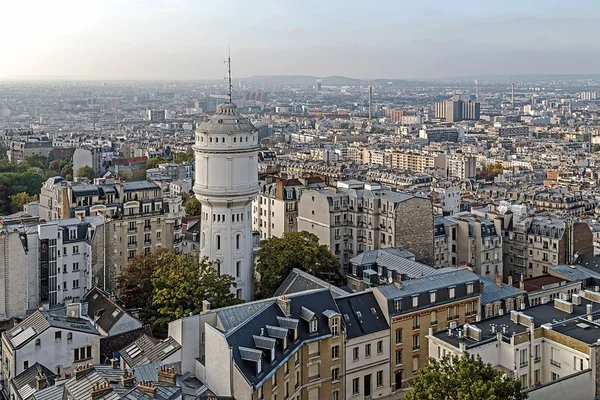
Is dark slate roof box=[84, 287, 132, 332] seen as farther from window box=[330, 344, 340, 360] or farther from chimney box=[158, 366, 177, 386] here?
chimney box=[158, 366, 177, 386]

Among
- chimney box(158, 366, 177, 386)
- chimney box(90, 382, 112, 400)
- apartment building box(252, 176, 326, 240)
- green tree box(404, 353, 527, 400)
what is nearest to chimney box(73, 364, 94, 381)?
chimney box(90, 382, 112, 400)

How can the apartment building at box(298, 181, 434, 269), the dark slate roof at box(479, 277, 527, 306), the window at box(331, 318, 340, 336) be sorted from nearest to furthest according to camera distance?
the window at box(331, 318, 340, 336), the dark slate roof at box(479, 277, 527, 306), the apartment building at box(298, 181, 434, 269)

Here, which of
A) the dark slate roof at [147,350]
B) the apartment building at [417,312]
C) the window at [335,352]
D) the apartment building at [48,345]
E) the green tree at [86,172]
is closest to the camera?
the dark slate roof at [147,350]

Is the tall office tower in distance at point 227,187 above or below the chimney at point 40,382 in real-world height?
above

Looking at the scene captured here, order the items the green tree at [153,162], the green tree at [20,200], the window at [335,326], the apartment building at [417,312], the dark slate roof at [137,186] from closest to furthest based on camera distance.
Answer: the window at [335,326] → the apartment building at [417,312] → the dark slate roof at [137,186] → the green tree at [20,200] → the green tree at [153,162]

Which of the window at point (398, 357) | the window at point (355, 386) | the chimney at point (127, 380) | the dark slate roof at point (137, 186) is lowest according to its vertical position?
the window at point (355, 386)

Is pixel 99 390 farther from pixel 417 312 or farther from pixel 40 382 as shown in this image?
Result: pixel 417 312

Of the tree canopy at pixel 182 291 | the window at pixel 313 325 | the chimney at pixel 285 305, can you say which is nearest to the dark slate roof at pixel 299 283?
the tree canopy at pixel 182 291

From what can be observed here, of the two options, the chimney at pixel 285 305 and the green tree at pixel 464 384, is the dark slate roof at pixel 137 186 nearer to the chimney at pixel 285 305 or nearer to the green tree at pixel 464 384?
the chimney at pixel 285 305
